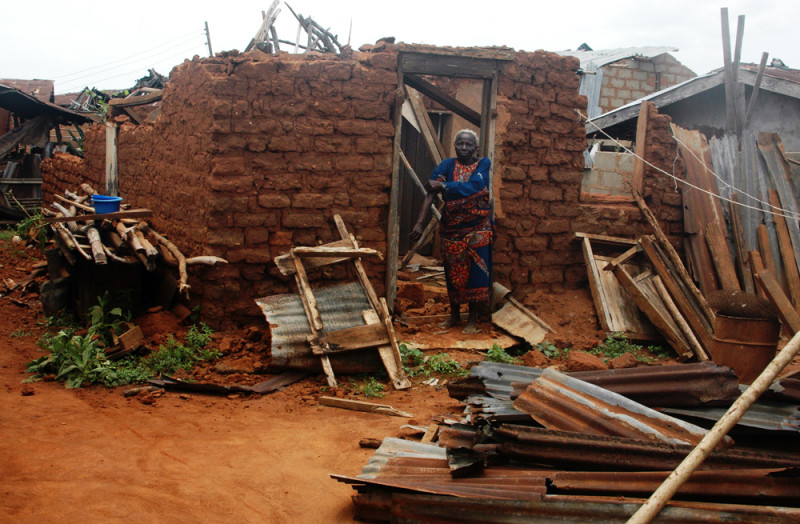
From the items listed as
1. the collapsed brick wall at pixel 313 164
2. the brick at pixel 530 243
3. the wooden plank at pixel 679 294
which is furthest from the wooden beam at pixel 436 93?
the wooden plank at pixel 679 294

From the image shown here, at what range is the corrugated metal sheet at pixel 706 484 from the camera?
2.38m

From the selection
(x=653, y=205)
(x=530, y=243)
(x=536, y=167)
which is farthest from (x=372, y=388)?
(x=653, y=205)

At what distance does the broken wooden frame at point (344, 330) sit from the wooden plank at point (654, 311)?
8.89 ft

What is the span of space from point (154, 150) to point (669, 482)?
22.3 ft

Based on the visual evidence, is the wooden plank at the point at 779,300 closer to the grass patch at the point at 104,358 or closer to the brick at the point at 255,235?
the brick at the point at 255,235

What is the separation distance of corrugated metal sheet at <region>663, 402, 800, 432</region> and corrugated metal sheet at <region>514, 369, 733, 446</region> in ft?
0.55

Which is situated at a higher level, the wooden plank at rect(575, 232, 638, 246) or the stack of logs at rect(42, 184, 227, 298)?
the wooden plank at rect(575, 232, 638, 246)

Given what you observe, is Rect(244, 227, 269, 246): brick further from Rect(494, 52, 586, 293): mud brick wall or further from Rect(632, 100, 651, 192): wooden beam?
Rect(632, 100, 651, 192): wooden beam

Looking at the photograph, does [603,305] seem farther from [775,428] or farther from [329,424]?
[775,428]

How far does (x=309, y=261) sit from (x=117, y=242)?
198cm

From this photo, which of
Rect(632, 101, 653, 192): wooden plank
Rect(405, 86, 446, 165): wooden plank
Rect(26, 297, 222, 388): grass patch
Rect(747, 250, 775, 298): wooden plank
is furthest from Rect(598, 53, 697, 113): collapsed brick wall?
Rect(26, 297, 222, 388): grass patch

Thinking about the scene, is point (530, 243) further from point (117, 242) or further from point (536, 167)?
point (117, 242)

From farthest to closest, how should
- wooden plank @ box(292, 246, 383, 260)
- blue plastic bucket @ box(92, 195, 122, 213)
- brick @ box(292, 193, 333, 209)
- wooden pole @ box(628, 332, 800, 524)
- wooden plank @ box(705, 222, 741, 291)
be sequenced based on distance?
1. wooden plank @ box(705, 222, 741, 291)
2. blue plastic bucket @ box(92, 195, 122, 213)
3. brick @ box(292, 193, 333, 209)
4. wooden plank @ box(292, 246, 383, 260)
5. wooden pole @ box(628, 332, 800, 524)

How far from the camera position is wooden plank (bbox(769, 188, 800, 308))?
6781mm
